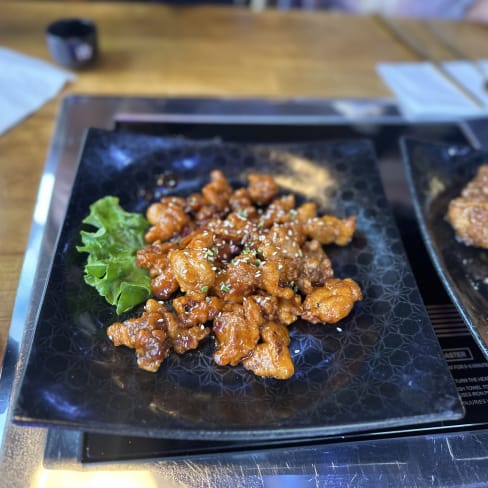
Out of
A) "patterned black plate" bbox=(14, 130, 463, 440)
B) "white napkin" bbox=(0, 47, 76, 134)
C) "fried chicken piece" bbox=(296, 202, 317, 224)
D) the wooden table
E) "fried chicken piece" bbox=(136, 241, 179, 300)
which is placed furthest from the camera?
the wooden table

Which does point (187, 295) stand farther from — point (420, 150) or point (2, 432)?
point (420, 150)

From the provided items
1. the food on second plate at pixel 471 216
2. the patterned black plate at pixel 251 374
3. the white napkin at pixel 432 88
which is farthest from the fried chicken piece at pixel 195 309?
the white napkin at pixel 432 88

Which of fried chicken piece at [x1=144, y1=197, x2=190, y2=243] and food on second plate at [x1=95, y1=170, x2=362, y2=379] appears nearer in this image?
food on second plate at [x1=95, y1=170, x2=362, y2=379]

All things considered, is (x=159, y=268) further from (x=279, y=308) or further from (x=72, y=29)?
(x=72, y=29)

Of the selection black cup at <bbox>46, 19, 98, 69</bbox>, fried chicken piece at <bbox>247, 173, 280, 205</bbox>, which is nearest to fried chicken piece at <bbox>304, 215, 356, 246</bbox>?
fried chicken piece at <bbox>247, 173, 280, 205</bbox>

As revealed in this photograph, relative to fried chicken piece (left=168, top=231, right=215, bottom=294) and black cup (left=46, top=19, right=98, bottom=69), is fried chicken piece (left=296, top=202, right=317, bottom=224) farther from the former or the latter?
black cup (left=46, top=19, right=98, bottom=69)

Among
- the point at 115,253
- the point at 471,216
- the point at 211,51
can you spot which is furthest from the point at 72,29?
the point at 471,216
